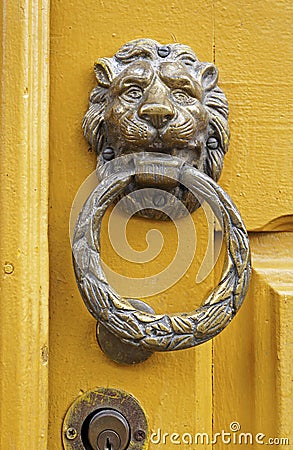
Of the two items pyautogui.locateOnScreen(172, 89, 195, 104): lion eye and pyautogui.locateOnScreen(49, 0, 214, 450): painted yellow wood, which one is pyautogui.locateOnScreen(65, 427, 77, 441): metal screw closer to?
pyautogui.locateOnScreen(49, 0, 214, 450): painted yellow wood

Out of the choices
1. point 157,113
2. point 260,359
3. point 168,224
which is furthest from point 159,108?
point 260,359

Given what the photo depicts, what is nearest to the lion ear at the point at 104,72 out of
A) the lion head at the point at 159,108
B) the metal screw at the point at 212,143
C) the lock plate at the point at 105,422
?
the lion head at the point at 159,108

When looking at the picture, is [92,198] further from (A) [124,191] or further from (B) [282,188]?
(B) [282,188]

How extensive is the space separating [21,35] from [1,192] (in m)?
0.14

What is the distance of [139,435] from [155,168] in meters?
0.24

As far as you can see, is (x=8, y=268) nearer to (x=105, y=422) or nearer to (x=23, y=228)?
(x=23, y=228)

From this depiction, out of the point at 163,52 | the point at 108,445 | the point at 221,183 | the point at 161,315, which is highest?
the point at 163,52

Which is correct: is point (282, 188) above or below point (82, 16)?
below

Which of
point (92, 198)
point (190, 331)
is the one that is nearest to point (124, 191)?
point (92, 198)

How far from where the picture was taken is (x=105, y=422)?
0.59m

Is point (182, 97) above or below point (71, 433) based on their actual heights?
above

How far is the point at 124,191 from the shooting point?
0.60 meters

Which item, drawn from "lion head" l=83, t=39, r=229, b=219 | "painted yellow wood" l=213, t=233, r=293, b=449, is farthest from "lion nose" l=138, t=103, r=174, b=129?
"painted yellow wood" l=213, t=233, r=293, b=449

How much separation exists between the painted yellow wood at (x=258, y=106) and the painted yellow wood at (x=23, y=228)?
0.18m
